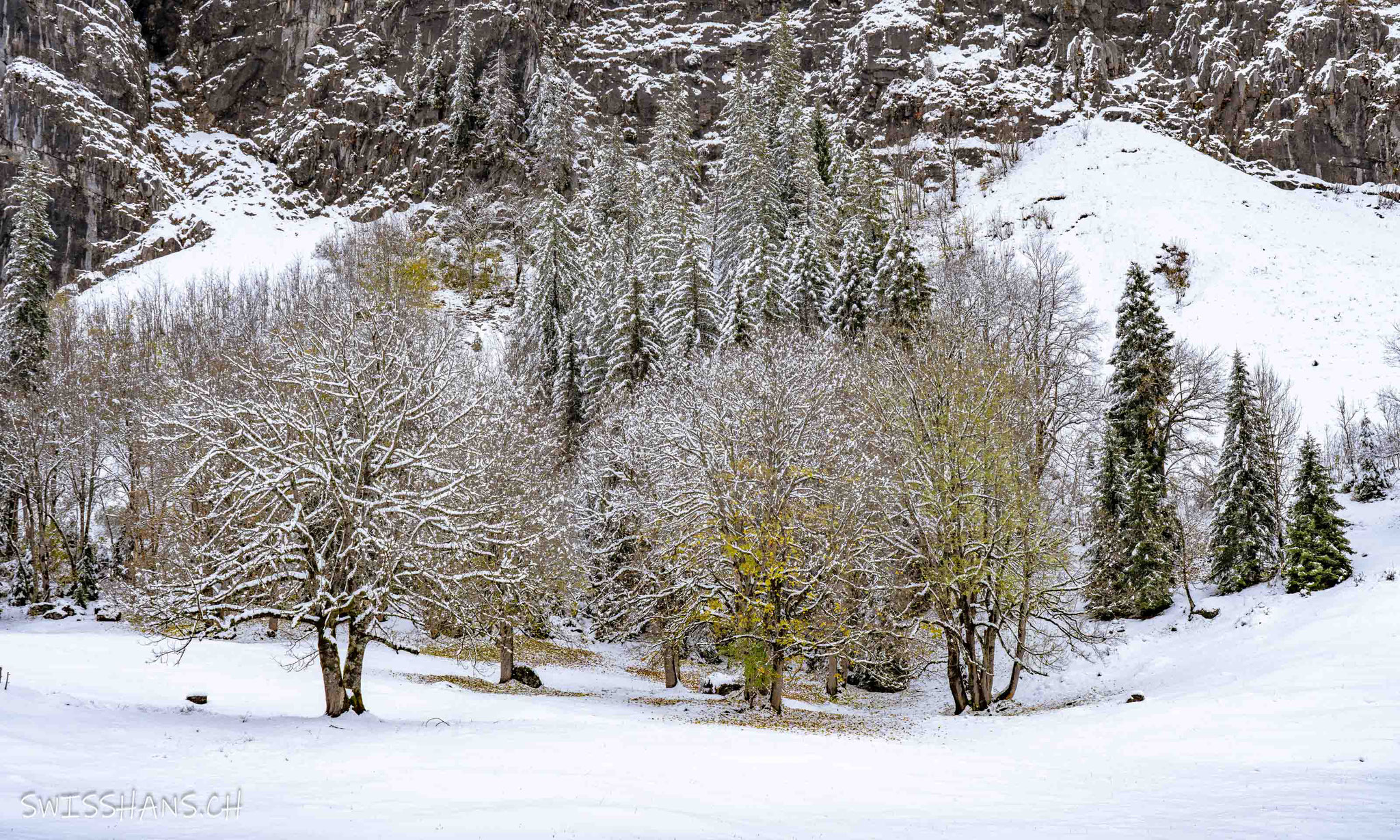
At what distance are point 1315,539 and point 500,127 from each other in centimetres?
8666

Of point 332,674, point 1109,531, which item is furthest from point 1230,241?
point 332,674

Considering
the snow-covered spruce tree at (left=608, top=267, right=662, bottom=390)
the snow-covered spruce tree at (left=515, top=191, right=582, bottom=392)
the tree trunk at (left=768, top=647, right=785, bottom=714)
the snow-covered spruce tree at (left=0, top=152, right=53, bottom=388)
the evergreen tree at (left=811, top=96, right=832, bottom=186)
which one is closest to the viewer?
the tree trunk at (left=768, top=647, right=785, bottom=714)

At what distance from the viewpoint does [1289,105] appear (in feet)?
255

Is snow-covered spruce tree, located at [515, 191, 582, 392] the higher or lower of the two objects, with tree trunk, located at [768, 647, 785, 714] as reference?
higher

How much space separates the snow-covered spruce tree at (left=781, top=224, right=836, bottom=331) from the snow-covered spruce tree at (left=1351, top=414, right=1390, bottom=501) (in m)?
27.4

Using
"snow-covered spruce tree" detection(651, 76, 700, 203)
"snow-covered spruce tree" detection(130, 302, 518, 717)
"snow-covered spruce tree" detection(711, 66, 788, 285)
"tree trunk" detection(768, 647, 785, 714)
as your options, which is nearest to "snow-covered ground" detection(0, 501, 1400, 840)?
"tree trunk" detection(768, 647, 785, 714)

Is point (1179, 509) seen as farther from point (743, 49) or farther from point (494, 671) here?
point (743, 49)

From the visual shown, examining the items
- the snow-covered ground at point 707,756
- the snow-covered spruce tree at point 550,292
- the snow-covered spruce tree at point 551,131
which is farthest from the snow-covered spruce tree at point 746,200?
the snow-covered ground at point 707,756

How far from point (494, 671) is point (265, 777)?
736 inches

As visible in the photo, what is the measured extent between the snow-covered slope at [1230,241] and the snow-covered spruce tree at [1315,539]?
2623 centimetres

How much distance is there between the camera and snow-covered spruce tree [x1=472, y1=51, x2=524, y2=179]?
88000 millimetres

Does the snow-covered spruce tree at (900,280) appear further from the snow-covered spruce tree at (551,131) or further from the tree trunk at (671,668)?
the snow-covered spruce tree at (551,131)

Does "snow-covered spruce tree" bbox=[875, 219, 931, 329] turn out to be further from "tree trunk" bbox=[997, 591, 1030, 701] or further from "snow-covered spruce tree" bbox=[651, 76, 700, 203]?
"snow-covered spruce tree" bbox=[651, 76, 700, 203]

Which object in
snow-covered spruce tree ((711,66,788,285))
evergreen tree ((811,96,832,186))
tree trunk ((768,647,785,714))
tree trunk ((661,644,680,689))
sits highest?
evergreen tree ((811,96,832,186))
